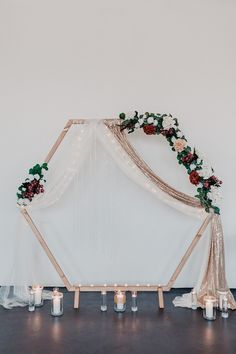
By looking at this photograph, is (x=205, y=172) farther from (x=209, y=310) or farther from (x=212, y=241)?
(x=209, y=310)

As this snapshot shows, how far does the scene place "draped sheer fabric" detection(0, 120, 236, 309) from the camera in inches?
127

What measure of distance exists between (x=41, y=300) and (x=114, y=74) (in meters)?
2.50

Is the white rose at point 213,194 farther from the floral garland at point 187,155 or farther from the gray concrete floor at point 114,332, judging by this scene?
the gray concrete floor at point 114,332

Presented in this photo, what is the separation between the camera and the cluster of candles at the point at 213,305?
9.71ft

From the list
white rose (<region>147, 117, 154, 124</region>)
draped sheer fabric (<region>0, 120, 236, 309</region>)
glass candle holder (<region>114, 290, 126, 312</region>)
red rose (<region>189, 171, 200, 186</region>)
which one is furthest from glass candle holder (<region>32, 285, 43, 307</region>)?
white rose (<region>147, 117, 154, 124</region>)

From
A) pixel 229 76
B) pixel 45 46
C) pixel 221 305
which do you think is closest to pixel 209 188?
pixel 221 305

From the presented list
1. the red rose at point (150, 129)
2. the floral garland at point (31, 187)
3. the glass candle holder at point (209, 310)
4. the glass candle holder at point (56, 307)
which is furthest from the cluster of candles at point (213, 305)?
the floral garland at point (31, 187)

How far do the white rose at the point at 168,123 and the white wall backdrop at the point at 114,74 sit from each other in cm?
45

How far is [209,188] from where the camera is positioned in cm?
326

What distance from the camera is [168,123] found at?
331cm

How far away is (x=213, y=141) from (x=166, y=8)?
62.4 inches

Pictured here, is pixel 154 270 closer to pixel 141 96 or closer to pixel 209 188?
pixel 209 188

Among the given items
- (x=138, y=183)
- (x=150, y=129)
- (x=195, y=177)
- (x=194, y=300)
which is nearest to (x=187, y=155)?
(x=195, y=177)

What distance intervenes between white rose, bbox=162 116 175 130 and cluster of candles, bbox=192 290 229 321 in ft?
5.36
